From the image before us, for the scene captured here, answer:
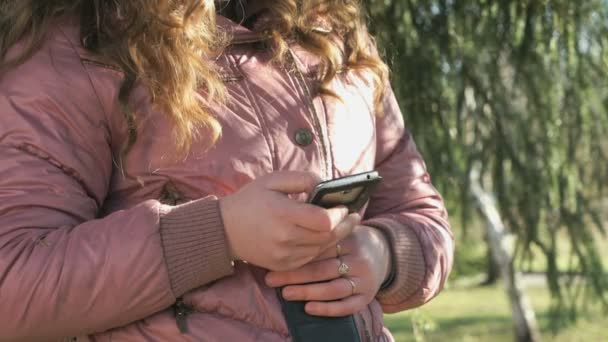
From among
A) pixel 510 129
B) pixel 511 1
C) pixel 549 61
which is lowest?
pixel 510 129

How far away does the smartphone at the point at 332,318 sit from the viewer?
1.53 m

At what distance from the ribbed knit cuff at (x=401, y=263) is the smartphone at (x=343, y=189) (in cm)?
30

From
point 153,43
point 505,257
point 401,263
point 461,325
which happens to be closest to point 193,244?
point 153,43

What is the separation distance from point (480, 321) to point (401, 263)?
1025cm

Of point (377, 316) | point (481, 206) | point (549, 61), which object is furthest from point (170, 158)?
point (481, 206)

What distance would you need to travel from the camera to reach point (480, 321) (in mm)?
11828

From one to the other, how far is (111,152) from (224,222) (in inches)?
9.3

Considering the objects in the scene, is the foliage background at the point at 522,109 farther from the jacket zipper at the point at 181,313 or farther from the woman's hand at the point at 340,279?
the jacket zipper at the point at 181,313

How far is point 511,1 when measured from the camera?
3.57 meters

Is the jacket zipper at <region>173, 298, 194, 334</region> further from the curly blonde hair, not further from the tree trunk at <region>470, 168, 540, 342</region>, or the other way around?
the tree trunk at <region>470, 168, 540, 342</region>

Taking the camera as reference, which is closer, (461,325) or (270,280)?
(270,280)

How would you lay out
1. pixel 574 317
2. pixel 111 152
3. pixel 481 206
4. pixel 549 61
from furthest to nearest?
pixel 481 206 < pixel 574 317 < pixel 549 61 < pixel 111 152

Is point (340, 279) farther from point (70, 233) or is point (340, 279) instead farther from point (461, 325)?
point (461, 325)

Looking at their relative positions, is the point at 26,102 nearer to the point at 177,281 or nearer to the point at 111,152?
the point at 111,152
